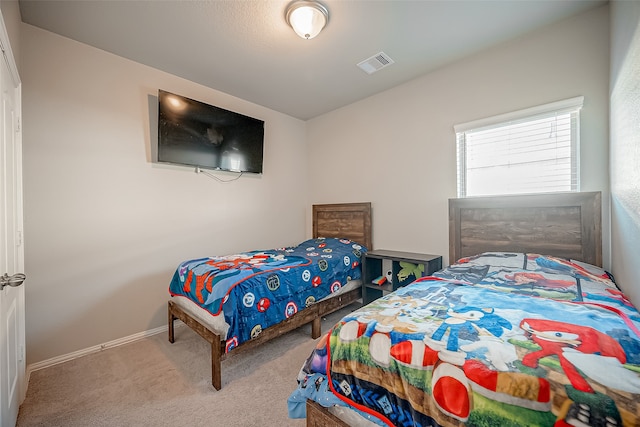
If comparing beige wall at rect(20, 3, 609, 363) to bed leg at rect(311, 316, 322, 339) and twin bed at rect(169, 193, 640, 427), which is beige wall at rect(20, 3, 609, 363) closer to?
twin bed at rect(169, 193, 640, 427)

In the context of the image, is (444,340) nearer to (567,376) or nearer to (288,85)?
(567,376)

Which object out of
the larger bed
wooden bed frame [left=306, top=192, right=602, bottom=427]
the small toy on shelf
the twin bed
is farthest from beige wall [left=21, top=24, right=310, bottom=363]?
wooden bed frame [left=306, top=192, right=602, bottom=427]

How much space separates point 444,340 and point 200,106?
306 cm

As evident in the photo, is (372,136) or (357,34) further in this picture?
(372,136)

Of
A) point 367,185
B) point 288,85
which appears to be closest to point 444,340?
point 367,185

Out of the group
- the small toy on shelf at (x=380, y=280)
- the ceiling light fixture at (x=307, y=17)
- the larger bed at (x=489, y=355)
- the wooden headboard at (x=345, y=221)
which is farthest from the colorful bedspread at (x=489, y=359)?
the ceiling light fixture at (x=307, y=17)

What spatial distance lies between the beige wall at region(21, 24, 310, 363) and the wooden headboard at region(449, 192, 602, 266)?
2.75 m

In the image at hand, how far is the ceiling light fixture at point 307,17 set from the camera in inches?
72.3

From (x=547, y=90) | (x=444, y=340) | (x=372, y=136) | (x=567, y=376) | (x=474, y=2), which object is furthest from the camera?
(x=372, y=136)

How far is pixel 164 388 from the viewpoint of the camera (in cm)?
184

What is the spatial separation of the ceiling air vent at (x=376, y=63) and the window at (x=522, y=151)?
98 centimetres

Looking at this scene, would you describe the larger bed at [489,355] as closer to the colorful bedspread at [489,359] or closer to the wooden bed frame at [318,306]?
the colorful bedspread at [489,359]

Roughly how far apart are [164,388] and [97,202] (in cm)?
172

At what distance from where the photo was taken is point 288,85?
3.07 meters
